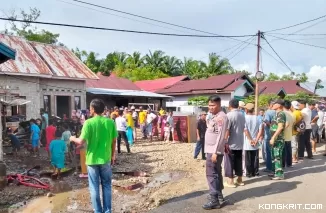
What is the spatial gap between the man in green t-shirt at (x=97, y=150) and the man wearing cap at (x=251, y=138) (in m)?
3.41

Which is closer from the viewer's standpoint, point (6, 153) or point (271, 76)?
point (6, 153)

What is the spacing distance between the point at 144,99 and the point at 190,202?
22.9m

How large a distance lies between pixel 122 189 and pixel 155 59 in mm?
42538

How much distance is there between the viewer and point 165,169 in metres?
10.0

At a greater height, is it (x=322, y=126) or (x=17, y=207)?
(x=322, y=126)

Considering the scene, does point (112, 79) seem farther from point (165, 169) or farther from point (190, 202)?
point (190, 202)

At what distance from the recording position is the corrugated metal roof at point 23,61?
16.9 m

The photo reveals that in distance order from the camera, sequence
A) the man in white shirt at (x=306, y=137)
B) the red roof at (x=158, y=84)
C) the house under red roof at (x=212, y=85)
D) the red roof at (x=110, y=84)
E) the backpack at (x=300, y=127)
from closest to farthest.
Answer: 1. the backpack at (x=300, y=127)
2. the man in white shirt at (x=306, y=137)
3. the red roof at (x=110, y=84)
4. the house under red roof at (x=212, y=85)
5. the red roof at (x=158, y=84)

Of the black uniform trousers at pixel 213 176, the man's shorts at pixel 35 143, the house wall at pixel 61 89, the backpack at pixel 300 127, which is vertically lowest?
the man's shorts at pixel 35 143

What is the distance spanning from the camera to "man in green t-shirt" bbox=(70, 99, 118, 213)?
4895 millimetres

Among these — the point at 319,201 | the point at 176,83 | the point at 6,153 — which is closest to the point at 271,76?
the point at 176,83

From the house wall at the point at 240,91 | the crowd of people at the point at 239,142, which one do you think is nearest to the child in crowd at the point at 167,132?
the crowd of people at the point at 239,142

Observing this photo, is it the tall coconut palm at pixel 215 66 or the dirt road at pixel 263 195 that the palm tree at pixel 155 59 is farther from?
the dirt road at pixel 263 195

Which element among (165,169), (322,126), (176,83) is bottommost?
(165,169)
